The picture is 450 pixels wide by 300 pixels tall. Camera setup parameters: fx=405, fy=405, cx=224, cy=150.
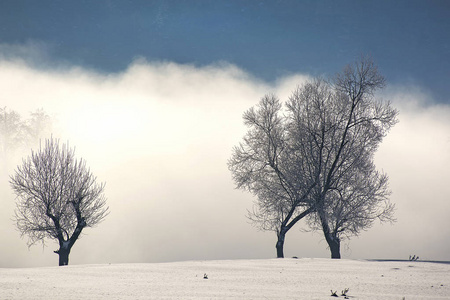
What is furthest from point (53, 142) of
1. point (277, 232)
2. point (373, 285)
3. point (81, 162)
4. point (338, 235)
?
point (373, 285)

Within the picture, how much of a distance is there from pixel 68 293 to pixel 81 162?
14310 mm

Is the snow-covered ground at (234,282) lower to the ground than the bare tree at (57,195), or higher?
lower

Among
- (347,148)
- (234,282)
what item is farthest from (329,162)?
(234,282)

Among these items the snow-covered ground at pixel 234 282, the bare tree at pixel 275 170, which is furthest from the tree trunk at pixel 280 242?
the snow-covered ground at pixel 234 282

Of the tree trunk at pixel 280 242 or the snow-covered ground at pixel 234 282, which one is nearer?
the snow-covered ground at pixel 234 282

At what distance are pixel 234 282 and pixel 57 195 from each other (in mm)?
14376

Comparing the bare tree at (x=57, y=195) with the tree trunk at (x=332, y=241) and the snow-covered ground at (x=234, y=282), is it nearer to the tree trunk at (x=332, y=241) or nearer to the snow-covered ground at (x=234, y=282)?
the snow-covered ground at (x=234, y=282)

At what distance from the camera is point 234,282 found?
9.27m

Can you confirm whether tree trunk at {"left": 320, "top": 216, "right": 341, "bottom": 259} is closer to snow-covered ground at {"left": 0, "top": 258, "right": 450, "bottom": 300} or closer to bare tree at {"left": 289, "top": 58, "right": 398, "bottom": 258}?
bare tree at {"left": 289, "top": 58, "right": 398, "bottom": 258}

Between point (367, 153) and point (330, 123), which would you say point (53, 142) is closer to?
point (330, 123)

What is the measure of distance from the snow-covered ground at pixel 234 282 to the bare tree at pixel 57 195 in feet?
32.6

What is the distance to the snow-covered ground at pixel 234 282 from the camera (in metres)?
7.71

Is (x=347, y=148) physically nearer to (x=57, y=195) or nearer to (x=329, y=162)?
(x=329, y=162)

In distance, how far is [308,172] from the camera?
68.7 feet
